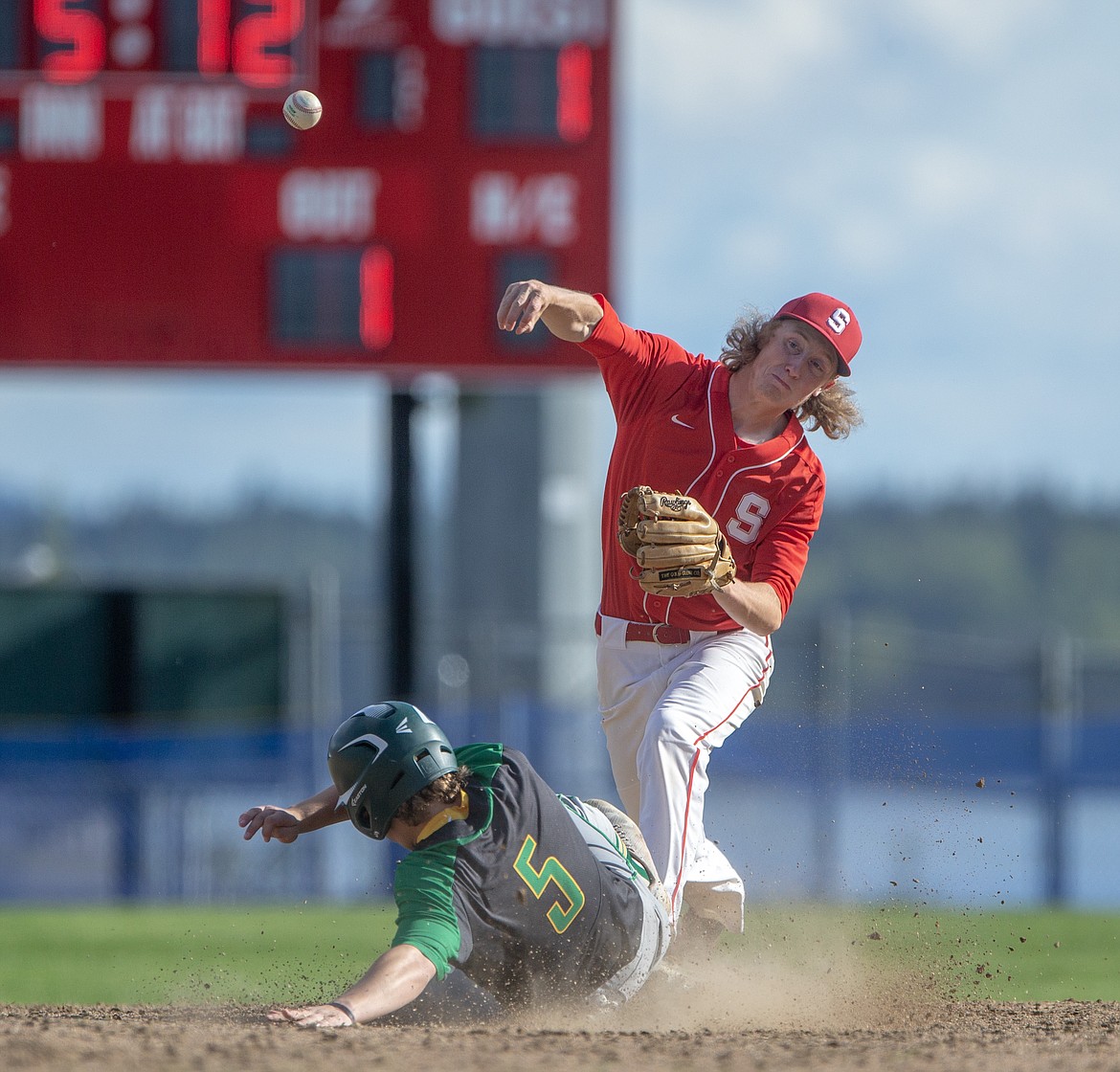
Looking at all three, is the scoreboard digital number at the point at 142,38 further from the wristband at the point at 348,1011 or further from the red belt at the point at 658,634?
the wristband at the point at 348,1011

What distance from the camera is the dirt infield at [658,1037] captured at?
3545mm

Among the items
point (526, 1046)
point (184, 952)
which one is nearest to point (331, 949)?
point (184, 952)

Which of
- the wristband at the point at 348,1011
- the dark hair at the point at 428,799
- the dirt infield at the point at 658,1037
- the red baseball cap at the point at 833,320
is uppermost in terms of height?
the red baseball cap at the point at 833,320

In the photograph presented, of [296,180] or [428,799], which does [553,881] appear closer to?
[428,799]

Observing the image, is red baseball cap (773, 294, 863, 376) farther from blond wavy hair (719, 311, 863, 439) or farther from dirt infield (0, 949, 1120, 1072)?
dirt infield (0, 949, 1120, 1072)

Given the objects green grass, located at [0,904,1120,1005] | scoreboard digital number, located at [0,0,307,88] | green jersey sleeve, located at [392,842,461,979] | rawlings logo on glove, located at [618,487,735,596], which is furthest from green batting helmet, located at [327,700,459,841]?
scoreboard digital number, located at [0,0,307,88]

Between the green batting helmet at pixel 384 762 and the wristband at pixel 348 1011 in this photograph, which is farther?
the green batting helmet at pixel 384 762

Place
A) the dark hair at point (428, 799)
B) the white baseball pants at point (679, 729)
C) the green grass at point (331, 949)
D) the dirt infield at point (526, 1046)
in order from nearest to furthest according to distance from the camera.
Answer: the dirt infield at point (526, 1046) < the dark hair at point (428, 799) < the white baseball pants at point (679, 729) < the green grass at point (331, 949)

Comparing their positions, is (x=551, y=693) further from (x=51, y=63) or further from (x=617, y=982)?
(x=617, y=982)

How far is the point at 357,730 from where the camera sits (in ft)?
13.4

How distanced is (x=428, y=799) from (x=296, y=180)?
24.3ft

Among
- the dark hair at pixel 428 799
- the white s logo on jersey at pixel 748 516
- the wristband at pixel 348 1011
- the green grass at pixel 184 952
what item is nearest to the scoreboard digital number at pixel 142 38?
the green grass at pixel 184 952

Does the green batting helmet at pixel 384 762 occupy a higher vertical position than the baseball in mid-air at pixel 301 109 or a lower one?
lower

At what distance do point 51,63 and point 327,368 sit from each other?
2519mm
